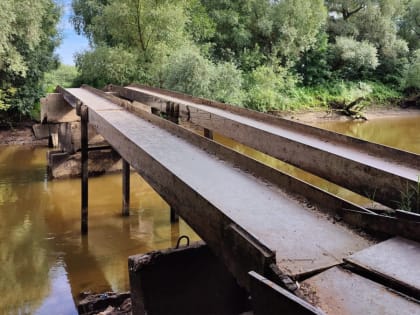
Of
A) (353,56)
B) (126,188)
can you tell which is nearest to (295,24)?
(353,56)

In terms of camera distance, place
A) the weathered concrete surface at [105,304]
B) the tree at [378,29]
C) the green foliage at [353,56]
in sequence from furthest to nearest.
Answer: the tree at [378,29], the green foliage at [353,56], the weathered concrete surface at [105,304]

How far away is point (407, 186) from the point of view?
8.27 ft

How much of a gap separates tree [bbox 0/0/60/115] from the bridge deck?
32.3 feet

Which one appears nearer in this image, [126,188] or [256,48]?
[126,188]

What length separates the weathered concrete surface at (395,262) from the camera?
1.76 meters

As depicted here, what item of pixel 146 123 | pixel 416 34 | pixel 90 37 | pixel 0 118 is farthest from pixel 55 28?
pixel 416 34

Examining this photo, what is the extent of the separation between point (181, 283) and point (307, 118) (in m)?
18.2

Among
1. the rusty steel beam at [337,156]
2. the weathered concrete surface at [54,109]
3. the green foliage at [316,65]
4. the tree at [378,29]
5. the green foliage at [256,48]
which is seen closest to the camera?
the rusty steel beam at [337,156]

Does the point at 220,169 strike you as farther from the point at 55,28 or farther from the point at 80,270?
the point at 55,28

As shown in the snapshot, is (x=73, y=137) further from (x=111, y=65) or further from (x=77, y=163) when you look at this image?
(x=111, y=65)

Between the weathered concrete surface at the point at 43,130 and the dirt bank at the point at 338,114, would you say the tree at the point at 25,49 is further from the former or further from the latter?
the dirt bank at the point at 338,114

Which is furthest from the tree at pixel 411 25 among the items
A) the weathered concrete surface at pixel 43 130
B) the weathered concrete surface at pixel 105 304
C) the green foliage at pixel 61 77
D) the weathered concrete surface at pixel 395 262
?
the weathered concrete surface at pixel 395 262

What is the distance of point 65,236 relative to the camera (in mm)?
6629

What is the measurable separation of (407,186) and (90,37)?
18.2 m
